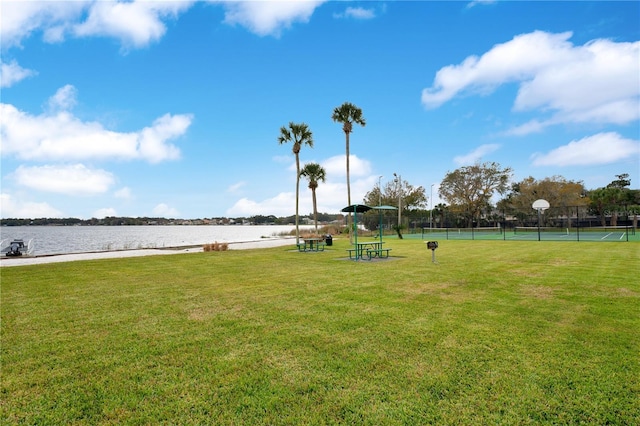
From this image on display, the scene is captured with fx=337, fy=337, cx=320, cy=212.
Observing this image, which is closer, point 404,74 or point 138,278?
point 138,278

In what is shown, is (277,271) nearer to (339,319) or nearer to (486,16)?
(339,319)

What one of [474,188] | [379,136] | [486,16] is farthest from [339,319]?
[474,188]

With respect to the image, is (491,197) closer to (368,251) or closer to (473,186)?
(473,186)

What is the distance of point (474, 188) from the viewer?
5769 centimetres

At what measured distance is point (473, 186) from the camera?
57719 mm

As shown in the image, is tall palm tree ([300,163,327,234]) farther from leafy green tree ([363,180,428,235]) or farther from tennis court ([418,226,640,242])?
leafy green tree ([363,180,428,235])

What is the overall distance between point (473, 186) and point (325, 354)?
60159mm

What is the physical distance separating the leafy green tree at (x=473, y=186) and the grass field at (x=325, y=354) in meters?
53.7

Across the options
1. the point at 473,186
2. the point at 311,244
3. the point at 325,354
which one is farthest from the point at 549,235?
the point at 325,354

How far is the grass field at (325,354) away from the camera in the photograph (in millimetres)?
2812

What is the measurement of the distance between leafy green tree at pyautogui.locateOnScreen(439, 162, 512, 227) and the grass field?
5372 cm

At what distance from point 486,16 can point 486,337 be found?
47.7 feet

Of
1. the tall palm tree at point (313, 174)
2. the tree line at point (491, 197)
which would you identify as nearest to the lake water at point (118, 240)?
the tall palm tree at point (313, 174)

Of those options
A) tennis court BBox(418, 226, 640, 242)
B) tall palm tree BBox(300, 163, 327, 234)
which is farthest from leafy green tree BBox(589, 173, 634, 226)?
tall palm tree BBox(300, 163, 327, 234)
